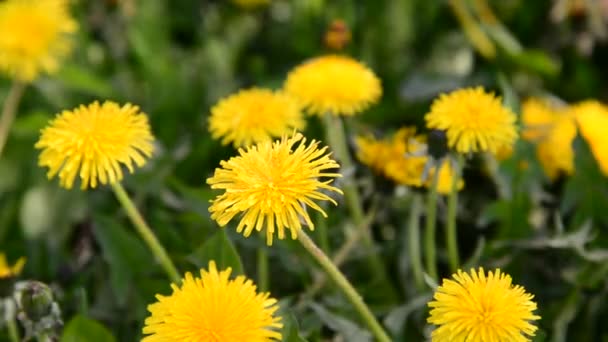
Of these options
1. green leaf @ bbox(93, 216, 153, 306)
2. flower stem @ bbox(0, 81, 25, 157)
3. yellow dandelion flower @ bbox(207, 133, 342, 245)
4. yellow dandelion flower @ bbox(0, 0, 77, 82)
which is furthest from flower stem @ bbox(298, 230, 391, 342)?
yellow dandelion flower @ bbox(0, 0, 77, 82)

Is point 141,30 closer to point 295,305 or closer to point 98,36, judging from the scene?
point 98,36

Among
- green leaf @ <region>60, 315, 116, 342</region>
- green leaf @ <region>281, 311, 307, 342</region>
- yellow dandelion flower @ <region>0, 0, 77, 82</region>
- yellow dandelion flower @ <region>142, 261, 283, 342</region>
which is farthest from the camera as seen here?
yellow dandelion flower @ <region>0, 0, 77, 82</region>

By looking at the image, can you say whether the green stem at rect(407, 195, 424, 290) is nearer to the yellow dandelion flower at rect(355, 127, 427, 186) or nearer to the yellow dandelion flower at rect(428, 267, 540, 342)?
the yellow dandelion flower at rect(355, 127, 427, 186)

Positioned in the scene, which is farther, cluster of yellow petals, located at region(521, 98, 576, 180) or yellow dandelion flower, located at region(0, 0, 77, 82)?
yellow dandelion flower, located at region(0, 0, 77, 82)

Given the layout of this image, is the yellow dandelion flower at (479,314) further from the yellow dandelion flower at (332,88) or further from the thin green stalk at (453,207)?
the yellow dandelion flower at (332,88)

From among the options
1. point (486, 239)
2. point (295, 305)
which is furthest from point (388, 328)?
point (486, 239)

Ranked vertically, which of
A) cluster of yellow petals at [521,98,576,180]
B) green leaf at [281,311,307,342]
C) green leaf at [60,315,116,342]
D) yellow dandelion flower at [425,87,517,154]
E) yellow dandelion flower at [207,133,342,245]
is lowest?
green leaf at [281,311,307,342]

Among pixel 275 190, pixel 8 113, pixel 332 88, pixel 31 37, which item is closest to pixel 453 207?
pixel 332 88

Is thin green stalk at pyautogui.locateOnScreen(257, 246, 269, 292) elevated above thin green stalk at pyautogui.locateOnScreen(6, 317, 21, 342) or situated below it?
above

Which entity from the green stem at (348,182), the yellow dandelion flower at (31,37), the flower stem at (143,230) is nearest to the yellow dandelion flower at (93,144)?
the flower stem at (143,230)
